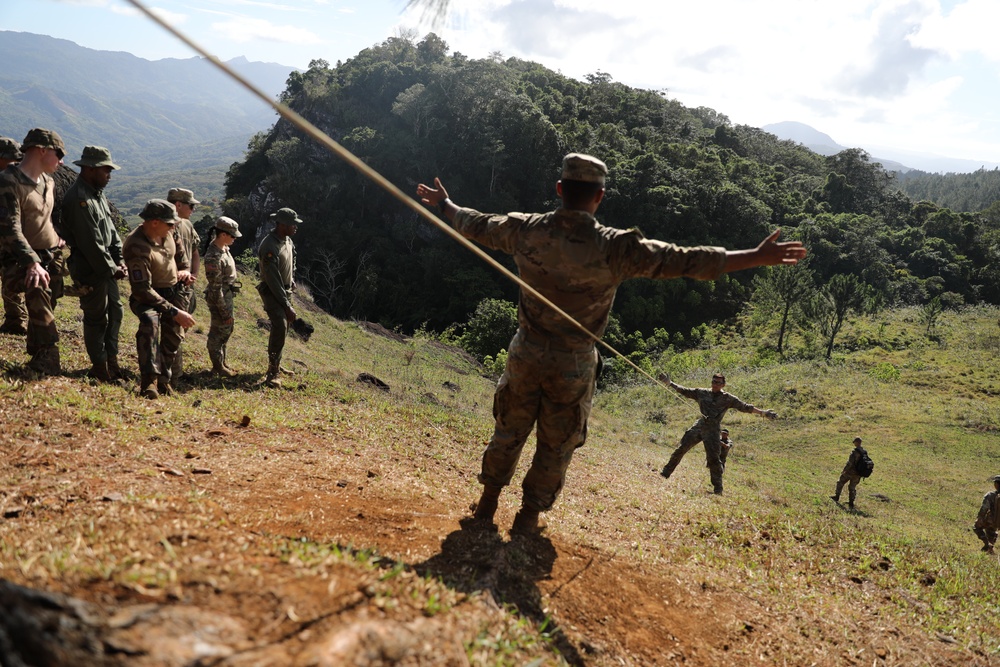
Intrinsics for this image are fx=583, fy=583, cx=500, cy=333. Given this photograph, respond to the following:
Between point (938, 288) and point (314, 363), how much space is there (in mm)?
59278

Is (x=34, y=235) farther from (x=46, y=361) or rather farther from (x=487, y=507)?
(x=487, y=507)

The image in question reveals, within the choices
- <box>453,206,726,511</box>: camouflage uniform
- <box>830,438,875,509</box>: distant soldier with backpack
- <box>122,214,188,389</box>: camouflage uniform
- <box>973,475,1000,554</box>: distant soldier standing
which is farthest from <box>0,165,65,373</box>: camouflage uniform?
<box>973,475,1000,554</box>: distant soldier standing

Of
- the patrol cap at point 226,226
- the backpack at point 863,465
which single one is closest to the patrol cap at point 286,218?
the patrol cap at point 226,226

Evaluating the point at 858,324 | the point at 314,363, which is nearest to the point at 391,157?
the point at 858,324

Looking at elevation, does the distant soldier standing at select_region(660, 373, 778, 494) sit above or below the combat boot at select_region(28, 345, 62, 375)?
above

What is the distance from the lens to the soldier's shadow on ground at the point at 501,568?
11.2ft

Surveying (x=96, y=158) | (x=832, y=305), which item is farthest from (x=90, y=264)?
(x=832, y=305)

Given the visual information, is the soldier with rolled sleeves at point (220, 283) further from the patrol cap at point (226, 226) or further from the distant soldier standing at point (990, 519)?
the distant soldier standing at point (990, 519)

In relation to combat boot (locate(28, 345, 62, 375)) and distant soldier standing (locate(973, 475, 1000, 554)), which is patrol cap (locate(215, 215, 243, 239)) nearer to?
combat boot (locate(28, 345, 62, 375))

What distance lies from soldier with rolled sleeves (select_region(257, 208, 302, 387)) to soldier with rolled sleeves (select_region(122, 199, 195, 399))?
1.48 meters

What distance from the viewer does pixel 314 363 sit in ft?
44.5

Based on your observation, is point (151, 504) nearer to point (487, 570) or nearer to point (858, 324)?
point (487, 570)

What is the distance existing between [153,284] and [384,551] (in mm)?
4817

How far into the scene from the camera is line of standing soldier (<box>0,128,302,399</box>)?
5.95m
